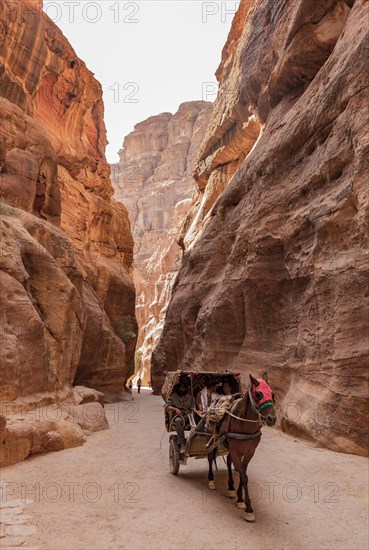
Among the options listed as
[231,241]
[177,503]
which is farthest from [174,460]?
[231,241]

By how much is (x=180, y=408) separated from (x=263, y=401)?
3986 mm

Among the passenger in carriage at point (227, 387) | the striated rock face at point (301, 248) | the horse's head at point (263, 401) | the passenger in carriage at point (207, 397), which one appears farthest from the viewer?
the striated rock face at point (301, 248)

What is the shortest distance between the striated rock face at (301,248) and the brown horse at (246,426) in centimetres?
457

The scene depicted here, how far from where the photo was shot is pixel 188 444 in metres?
7.98

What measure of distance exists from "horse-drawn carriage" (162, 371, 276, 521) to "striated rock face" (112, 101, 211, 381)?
6311 centimetres

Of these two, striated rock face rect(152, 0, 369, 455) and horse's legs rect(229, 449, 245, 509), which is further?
striated rock face rect(152, 0, 369, 455)

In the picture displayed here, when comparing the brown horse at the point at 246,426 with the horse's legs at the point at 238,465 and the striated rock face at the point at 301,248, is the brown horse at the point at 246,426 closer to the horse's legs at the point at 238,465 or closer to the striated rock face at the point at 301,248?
the horse's legs at the point at 238,465

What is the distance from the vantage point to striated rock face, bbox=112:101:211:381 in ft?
261

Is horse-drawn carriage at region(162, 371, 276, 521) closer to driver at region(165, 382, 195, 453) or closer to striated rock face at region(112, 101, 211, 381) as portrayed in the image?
driver at region(165, 382, 195, 453)

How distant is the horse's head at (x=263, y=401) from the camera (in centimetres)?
579

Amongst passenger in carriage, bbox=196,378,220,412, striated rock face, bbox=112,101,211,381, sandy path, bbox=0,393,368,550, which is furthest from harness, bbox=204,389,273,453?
striated rock face, bbox=112,101,211,381

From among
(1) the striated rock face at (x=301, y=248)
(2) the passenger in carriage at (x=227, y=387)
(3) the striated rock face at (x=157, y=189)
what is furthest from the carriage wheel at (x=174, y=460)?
(3) the striated rock face at (x=157, y=189)

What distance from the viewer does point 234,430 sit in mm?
6664

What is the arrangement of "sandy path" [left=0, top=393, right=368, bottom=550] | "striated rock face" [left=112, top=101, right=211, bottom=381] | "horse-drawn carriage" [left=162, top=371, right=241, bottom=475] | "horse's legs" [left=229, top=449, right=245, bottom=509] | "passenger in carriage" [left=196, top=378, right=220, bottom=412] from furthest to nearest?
"striated rock face" [left=112, top=101, right=211, bottom=381] < "passenger in carriage" [left=196, top=378, right=220, bottom=412] < "horse-drawn carriage" [left=162, top=371, right=241, bottom=475] < "horse's legs" [left=229, top=449, right=245, bottom=509] < "sandy path" [left=0, top=393, right=368, bottom=550]
